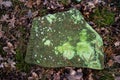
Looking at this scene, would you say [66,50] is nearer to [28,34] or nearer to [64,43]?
[64,43]

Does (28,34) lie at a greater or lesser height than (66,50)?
greater

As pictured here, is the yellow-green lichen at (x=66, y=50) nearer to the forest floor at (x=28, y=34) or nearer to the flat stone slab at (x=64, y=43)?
the flat stone slab at (x=64, y=43)

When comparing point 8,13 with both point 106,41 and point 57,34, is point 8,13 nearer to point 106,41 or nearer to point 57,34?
point 57,34

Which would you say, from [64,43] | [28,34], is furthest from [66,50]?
[28,34]

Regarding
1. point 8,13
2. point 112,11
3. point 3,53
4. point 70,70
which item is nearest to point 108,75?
point 70,70

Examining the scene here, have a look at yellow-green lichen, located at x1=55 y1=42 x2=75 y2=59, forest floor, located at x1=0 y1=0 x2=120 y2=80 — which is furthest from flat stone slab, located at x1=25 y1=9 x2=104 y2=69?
forest floor, located at x1=0 y1=0 x2=120 y2=80

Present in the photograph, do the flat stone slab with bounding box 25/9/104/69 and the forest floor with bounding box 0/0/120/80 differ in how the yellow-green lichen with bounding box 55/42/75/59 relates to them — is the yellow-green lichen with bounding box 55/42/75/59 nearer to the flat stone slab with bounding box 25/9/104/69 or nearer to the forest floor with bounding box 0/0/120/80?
the flat stone slab with bounding box 25/9/104/69
